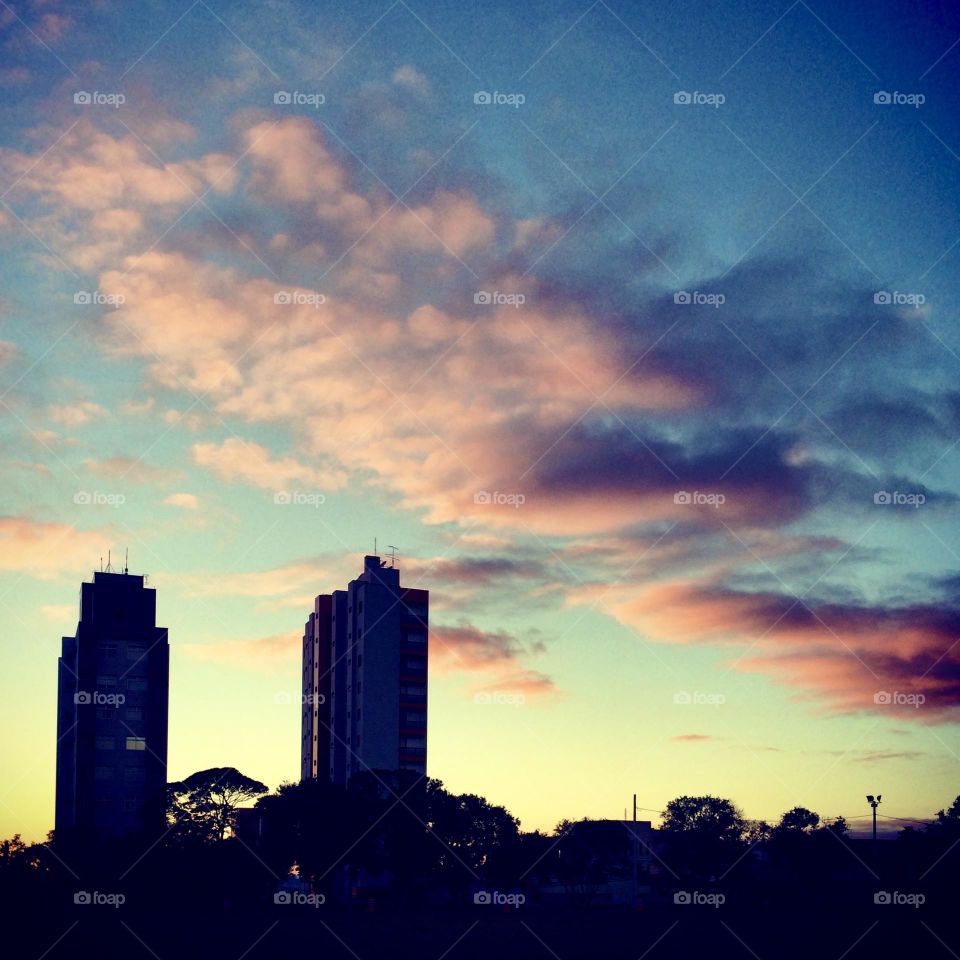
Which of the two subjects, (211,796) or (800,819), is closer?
(211,796)

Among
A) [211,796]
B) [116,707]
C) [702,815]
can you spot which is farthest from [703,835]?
[116,707]

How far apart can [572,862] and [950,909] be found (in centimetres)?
6453

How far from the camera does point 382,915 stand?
338 ft

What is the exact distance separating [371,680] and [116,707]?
38.3m

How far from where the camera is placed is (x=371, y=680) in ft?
460

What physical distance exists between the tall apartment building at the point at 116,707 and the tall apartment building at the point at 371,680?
72.9 ft

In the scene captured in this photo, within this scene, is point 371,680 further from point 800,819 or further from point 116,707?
point 800,819

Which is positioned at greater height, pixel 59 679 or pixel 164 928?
pixel 59 679

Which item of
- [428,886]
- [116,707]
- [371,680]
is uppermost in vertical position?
[371,680]

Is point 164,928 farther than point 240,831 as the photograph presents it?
No

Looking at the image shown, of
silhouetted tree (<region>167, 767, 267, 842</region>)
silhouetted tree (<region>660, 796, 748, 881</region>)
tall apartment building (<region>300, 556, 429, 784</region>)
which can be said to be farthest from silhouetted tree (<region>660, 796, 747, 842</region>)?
silhouetted tree (<region>167, 767, 267, 842</region>)

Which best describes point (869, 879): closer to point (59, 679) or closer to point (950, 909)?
point (950, 909)

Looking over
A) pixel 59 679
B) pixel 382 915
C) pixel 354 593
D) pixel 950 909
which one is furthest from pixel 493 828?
pixel 59 679

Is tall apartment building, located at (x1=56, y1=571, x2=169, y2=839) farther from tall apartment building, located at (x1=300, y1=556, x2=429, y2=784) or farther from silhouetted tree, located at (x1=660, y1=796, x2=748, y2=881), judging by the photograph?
silhouetted tree, located at (x1=660, y1=796, x2=748, y2=881)
